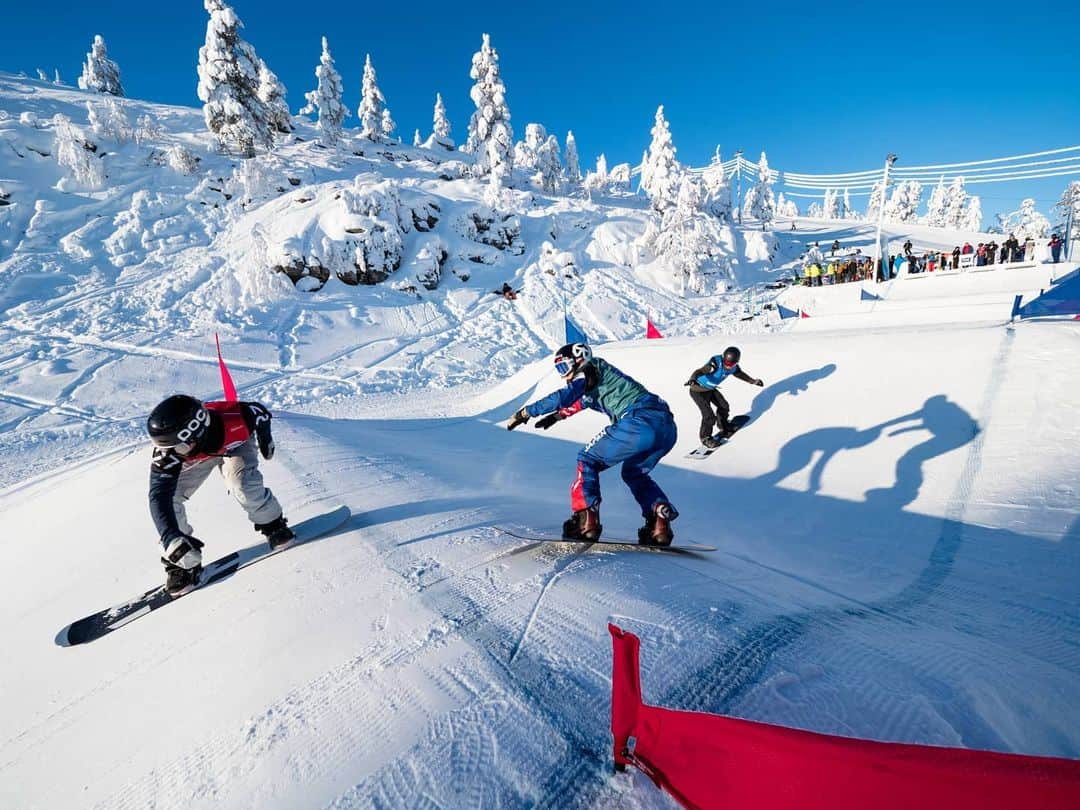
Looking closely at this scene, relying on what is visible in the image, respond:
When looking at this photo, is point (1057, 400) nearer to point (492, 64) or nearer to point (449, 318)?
point (449, 318)

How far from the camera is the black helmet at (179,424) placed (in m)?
3.24

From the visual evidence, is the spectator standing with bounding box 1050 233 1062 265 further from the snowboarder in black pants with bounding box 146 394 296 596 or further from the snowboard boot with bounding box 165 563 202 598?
the snowboard boot with bounding box 165 563 202 598

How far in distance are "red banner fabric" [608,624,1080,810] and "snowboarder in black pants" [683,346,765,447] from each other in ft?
21.7

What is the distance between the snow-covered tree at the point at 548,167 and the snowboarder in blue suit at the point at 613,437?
5001 centimetres

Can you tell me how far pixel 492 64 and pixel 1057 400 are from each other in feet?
162

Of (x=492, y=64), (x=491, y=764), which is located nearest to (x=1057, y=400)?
(x=491, y=764)

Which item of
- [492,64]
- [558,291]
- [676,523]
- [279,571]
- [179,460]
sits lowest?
[676,523]

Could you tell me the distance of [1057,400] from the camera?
5.62m

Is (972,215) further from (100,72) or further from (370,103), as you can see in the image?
(100,72)

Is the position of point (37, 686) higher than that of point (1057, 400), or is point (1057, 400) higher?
point (1057, 400)

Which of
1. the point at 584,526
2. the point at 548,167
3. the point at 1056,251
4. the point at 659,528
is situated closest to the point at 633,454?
the point at 659,528

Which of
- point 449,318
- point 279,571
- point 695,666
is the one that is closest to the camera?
point 695,666

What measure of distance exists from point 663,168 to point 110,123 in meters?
42.5

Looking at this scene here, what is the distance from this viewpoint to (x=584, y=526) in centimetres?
385
